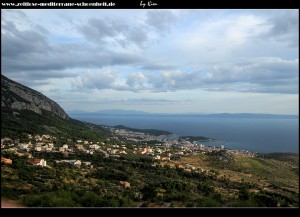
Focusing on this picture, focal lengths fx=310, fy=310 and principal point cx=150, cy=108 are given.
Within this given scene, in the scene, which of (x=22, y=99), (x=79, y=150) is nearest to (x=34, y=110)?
(x=22, y=99)

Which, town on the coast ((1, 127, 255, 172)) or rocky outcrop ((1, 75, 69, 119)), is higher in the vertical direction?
rocky outcrop ((1, 75, 69, 119))

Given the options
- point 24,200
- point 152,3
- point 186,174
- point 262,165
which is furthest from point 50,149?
point 262,165

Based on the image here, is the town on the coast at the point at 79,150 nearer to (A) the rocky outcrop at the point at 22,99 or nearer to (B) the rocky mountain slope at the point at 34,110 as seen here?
(B) the rocky mountain slope at the point at 34,110

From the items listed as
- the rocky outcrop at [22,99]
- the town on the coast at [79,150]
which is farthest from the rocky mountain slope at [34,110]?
the town on the coast at [79,150]

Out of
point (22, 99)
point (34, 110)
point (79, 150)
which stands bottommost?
point (79, 150)

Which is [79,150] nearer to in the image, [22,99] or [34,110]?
[34,110]

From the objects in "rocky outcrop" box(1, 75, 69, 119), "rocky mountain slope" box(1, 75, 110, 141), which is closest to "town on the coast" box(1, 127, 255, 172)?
"rocky mountain slope" box(1, 75, 110, 141)

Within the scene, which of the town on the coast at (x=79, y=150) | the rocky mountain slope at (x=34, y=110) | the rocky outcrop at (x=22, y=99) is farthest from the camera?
the rocky outcrop at (x=22, y=99)

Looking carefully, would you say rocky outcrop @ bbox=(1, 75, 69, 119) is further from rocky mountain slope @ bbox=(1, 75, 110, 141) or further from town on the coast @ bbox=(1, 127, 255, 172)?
town on the coast @ bbox=(1, 127, 255, 172)
